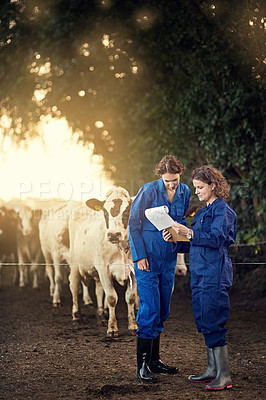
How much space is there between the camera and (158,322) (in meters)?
4.68

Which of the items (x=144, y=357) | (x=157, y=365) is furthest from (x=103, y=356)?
(x=144, y=357)

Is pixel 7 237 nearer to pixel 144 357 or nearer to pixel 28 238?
pixel 28 238

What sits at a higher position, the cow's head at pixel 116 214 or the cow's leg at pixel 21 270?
the cow's head at pixel 116 214

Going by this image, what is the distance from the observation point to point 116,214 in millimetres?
6934

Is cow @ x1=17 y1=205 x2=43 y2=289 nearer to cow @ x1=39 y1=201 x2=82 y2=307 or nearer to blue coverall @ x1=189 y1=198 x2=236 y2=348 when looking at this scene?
cow @ x1=39 y1=201 x2=82 y2=307

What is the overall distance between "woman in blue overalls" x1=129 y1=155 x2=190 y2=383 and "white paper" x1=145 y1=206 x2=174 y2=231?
1.00 ft

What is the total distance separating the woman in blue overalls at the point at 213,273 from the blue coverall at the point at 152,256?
0.38m

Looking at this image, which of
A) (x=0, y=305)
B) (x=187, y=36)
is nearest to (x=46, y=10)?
(x=187, y=36)

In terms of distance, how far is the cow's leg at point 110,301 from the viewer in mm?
6777

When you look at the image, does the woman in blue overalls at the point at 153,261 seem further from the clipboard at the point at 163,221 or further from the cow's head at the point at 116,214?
the cow's head at the point at 116,214

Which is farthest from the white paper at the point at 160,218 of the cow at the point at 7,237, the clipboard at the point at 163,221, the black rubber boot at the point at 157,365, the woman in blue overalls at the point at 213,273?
the cow at the point at 7,237

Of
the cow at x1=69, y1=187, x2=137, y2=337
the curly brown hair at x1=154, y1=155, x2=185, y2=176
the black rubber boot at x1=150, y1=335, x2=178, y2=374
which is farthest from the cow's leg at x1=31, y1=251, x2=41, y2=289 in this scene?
the curly brown hair at x1=154, y1=155, x2=185, y2=176

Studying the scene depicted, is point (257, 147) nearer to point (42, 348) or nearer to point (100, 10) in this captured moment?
point (100, 10)

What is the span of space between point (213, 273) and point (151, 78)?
8.57 metres
